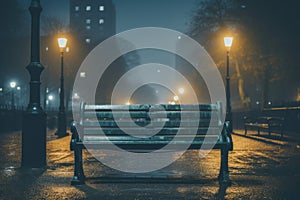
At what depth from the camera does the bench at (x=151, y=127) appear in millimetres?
6363

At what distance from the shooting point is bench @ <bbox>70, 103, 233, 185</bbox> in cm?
636

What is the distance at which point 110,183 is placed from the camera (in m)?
6.57

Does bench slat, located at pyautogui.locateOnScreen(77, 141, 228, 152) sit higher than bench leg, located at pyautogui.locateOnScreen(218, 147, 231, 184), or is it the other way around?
bench slat, located at pyautogui.locateOnScreen(77, 141, 228, 152)

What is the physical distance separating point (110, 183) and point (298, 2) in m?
23.6

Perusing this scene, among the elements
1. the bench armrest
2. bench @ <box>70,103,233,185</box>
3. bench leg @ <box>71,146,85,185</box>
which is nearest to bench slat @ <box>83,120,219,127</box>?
bench @ <box>70,103,233,185</box>

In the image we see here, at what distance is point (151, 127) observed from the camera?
6.47m

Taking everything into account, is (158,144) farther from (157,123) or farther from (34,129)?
(34,129)

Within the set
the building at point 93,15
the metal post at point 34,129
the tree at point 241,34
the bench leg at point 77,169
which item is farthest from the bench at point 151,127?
the building at point 93,15

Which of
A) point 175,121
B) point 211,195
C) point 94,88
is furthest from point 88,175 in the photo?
point 94,88

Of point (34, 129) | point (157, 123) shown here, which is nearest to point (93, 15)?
point (34, 129)

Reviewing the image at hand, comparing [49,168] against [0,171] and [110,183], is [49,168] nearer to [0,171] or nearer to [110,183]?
[0,171]

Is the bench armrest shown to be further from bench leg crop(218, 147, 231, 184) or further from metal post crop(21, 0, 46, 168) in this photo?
metal post crop(21, 0, 46, 168)

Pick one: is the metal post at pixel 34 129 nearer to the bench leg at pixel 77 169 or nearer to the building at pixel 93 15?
the bench leg at pixel 77 169

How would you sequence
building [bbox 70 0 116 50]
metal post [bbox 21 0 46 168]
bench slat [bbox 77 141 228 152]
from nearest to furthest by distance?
bench slat [bbox 77 141 228 152]
metal post [bbox 21 0 46 168]
building [bbox 70 0 116 50]
